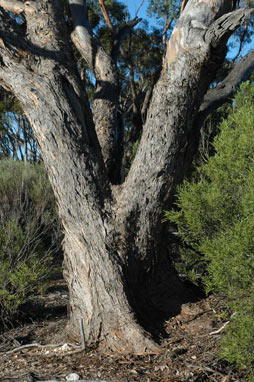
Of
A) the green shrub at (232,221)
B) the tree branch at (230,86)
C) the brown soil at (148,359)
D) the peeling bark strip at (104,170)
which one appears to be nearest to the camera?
the green shrub at (232,221)

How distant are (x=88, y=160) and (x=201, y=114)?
1442mm

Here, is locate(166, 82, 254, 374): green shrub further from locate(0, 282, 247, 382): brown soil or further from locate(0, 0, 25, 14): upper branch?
locate(0, 0, 25, 14): upper branch

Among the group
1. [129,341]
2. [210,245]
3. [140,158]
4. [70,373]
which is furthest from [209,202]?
[70,373]

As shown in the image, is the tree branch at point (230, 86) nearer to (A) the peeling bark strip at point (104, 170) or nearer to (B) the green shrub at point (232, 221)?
(B) the green shrub at point (232, 221)

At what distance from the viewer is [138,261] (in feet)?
14.4

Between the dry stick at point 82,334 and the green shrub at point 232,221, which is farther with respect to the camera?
the dry stick at point 82,334

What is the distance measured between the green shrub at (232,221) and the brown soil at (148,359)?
399mm

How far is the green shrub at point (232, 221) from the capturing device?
328cm

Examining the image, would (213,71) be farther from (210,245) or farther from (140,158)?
(210,245)

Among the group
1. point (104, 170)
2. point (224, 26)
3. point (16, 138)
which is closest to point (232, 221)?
point (104, 170)

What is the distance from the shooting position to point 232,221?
3.84m

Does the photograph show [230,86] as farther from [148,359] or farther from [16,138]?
[16,138]

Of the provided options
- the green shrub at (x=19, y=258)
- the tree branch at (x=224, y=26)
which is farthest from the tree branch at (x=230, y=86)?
the green shrub at (x=19, y=258)

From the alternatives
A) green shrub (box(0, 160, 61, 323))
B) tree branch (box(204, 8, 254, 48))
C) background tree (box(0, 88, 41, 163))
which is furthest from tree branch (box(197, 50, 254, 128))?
background tree (box(0, 88, 41, 163))
